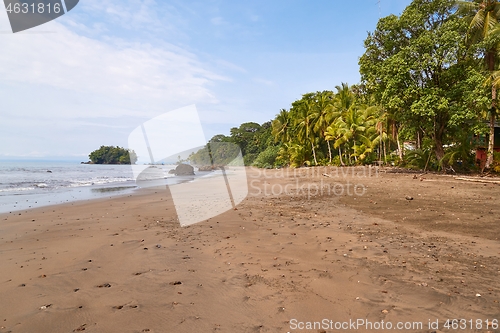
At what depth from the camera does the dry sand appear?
2988 mm

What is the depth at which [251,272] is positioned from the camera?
4.15m

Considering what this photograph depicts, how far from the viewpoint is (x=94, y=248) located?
547 cm

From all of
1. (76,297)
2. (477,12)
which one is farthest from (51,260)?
(477,12)

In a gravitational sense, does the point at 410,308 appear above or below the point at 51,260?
below

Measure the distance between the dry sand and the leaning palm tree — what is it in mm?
10336

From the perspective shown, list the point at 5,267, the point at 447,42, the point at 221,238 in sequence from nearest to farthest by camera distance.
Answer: the point at 5,267 < the point at 221,238 < the point at 447,42

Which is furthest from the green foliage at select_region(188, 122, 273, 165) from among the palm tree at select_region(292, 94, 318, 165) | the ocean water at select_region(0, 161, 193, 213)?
the ocean water at select_region(0, 161, 193, 213)

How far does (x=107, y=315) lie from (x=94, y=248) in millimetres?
2831

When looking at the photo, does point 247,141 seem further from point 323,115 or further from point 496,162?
point 496,162

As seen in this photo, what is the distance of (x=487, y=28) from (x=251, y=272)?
20151 millimetres

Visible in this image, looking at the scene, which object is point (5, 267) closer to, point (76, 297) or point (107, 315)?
point (76, 297)

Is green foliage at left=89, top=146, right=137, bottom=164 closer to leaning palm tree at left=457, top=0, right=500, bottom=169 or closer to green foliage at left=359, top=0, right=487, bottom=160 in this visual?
green foliage at left=359, top=0, right=487, bottom=160

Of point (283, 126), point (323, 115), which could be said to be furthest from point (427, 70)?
point (283, 126)

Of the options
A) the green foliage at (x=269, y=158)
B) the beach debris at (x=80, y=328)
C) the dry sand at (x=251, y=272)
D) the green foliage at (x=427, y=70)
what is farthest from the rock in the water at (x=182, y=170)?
the beach debris at (x=80, y=328)
